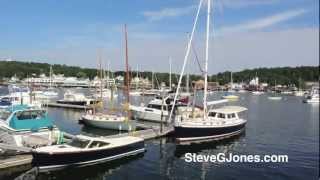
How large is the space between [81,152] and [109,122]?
1733 centimetres

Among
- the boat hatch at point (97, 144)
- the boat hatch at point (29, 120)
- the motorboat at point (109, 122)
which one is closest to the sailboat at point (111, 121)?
the motorboat at point (109, 122)

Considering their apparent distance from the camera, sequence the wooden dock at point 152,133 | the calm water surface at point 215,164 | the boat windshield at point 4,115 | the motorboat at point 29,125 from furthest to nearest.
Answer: the wooden dock at point 152,133 < the boat windshield at point 4,115 < the motorboat at point 29,125 < the calm water surface at point 215,164

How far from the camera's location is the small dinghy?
26281mm

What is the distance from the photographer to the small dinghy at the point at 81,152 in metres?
26.3

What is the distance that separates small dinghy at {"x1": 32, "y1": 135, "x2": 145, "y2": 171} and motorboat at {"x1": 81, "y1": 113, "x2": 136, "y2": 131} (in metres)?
11.6

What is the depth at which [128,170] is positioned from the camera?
2806 cm

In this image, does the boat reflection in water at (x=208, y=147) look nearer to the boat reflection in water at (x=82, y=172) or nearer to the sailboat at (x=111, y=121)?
the boat reflection in water at (x=82, y=172)

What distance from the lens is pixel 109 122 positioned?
44.8 m

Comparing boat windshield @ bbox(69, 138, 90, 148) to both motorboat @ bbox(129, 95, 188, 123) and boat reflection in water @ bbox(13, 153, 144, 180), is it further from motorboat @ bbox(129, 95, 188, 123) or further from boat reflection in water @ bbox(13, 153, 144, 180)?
motorboat @ bbox(129, 95, 188, 123)

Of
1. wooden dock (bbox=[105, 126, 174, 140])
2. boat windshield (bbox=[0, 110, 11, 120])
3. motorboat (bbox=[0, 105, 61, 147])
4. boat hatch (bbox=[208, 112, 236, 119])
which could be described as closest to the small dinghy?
motorboat (bbox=[0, 105, 61, 147])

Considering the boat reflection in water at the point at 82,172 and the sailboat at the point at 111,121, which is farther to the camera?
the sailboat at the point at 111,121

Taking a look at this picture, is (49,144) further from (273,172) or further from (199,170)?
(273,172)

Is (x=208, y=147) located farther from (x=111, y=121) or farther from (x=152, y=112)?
(x=152, y=112)

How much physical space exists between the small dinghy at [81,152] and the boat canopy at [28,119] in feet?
19.1
